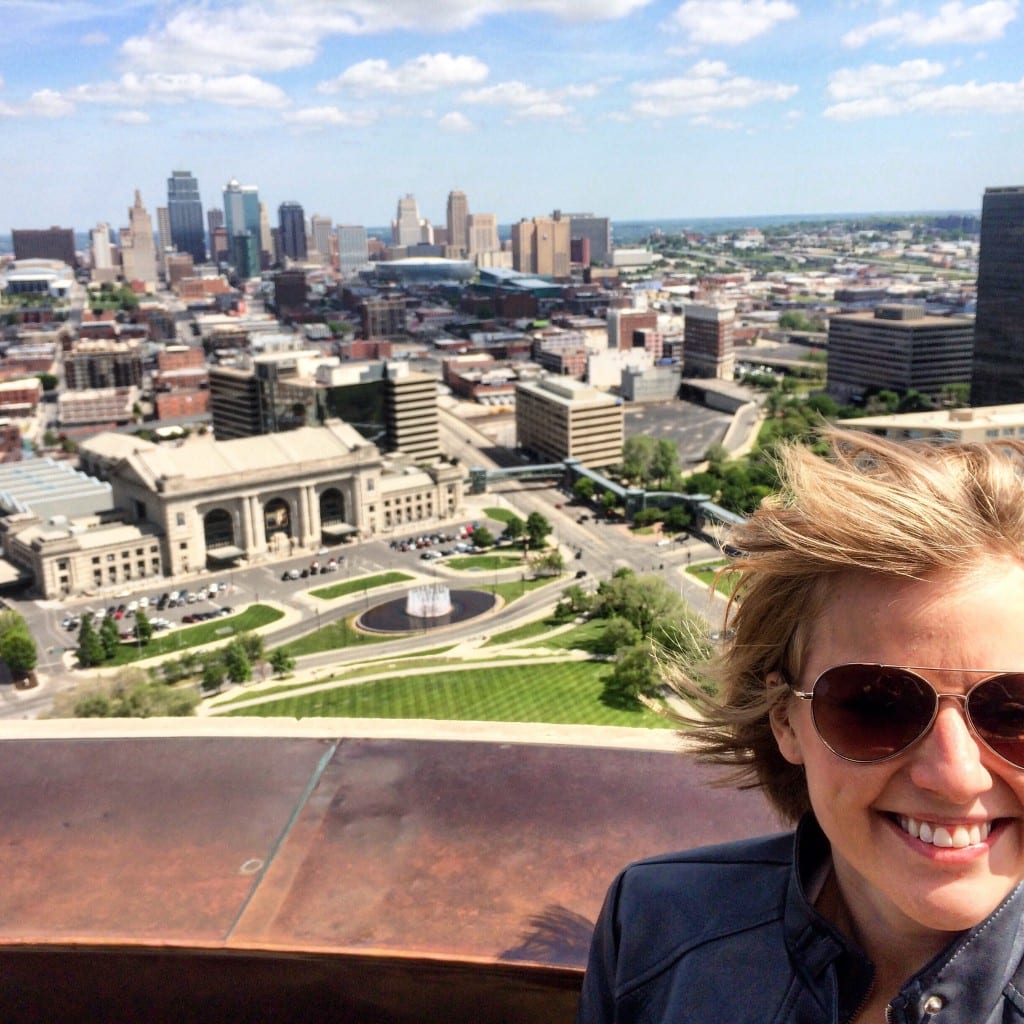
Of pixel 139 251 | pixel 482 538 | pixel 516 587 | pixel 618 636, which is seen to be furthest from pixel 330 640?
pixel 139 251

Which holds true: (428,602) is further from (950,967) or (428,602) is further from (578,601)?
(950,967)

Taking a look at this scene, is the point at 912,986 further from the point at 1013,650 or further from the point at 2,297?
the point at 2,297

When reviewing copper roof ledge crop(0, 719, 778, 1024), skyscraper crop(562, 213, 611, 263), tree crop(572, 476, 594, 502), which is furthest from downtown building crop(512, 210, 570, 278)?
copper roof ledge crop(0, 719, 778, 1024)

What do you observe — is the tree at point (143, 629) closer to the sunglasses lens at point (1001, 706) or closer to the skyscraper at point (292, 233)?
the sunglasses lens at point (1001, 706)

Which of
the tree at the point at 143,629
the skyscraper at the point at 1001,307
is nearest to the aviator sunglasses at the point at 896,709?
the tree at the point at 143,629

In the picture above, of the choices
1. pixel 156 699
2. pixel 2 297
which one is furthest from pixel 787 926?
pixel 2 297

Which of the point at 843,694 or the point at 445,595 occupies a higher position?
the point at 843,694
